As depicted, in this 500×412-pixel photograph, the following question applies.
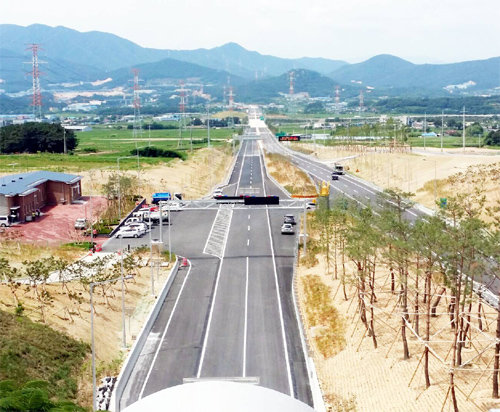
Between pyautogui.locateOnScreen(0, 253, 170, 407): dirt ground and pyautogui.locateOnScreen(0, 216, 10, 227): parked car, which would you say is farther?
pyautogui.locateOnScreen(0, 216, 10, 227): parked car

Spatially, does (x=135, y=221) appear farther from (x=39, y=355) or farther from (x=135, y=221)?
(x=39, y=355)

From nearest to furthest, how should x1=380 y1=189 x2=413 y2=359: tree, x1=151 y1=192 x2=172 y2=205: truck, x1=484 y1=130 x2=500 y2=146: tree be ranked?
x1=380 y1=189 x2=413 y2=359: tree, x1=151 y1=192 x2=172 y2=205: truck, x1=484 y1=130 x2=500 y2=146: tree

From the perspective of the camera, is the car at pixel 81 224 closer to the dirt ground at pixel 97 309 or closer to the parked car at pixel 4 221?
the parked car at pixel 4 221

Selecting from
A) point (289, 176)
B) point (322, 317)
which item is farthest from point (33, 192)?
point (289, 176)

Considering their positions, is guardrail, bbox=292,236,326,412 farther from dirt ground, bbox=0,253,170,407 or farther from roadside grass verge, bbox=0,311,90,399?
roadside grass verge, bbox=0,311,90,399

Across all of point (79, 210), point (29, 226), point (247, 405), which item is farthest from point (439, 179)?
point (247, 405)

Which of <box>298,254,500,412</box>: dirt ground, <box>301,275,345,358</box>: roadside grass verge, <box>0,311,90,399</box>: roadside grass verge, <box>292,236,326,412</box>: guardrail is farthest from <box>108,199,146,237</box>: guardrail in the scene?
<box>298,254,500,412</box>: dirt ground

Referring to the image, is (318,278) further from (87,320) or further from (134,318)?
(87,320)
